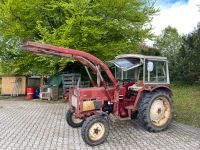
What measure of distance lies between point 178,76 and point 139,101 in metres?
12.5

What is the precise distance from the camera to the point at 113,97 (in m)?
8.09

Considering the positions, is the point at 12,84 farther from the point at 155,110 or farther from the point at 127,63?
the point at 155,110

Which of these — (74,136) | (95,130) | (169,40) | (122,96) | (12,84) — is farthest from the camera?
(169,40)

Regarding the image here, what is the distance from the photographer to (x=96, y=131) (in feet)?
23.3

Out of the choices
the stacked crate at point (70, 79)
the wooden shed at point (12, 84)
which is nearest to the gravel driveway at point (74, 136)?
the stacked crate at point (70, 79)

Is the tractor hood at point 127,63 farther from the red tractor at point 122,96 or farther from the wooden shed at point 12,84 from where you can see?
the wooden shed at point 12,84

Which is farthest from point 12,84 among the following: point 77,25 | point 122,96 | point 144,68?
point 144,68

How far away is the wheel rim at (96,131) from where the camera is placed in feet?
23.0

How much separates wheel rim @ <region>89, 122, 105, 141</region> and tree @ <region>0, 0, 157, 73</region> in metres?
7.20

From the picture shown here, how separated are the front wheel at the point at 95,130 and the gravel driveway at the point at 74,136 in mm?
A: 157

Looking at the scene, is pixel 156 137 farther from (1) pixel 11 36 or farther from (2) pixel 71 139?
(1) pixel 11 36

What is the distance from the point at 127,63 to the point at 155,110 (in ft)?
5.06

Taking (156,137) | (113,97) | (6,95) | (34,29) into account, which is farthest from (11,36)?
(156,137)

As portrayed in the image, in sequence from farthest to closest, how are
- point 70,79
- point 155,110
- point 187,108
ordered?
point 70,79
point 187,108
point 155,110
